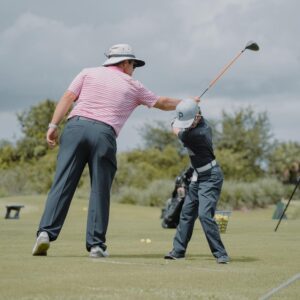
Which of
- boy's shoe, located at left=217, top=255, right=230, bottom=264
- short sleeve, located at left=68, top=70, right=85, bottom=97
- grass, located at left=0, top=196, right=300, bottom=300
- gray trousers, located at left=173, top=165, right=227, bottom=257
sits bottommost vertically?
grass, located at left=0, top=196, right=300, bottom=300

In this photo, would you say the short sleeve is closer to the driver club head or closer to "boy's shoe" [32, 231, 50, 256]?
"boy's shoe" [32, 231, 50, 256]

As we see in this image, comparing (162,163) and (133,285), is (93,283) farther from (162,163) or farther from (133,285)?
(162,163)

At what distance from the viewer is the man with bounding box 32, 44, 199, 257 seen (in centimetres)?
978

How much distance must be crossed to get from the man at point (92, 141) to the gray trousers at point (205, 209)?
2.95 ft

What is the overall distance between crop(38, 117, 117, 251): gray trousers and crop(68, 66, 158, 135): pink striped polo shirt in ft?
0.38

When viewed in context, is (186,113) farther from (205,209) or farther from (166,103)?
(205,209)

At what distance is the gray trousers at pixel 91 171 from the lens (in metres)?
9.77

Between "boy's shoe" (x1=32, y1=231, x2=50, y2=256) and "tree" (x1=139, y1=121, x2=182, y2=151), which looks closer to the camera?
"boy's shoe" (x1=32, y1=231, x2=50, y2=256)

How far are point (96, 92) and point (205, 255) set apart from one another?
97.4 inches

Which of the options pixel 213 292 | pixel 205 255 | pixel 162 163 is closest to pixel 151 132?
pixel 162 163

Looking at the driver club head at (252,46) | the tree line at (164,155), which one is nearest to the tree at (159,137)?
the tree line at (164,155)

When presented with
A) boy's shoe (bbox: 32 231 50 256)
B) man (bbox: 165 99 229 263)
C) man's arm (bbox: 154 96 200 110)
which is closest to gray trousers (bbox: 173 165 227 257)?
man (bbox: 165 99 229 263)

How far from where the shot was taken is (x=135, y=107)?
10180 millimetres

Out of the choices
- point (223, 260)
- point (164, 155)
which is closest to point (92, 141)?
point (223, 260)
